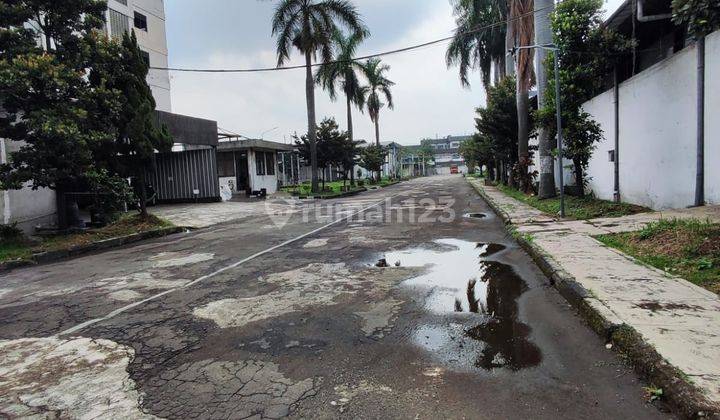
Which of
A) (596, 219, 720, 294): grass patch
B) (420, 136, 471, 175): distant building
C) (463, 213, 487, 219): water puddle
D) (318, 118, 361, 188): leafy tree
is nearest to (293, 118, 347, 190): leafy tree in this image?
(318, 118, 361, 188): leafy tree

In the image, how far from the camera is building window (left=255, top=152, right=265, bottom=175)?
31969 millimetres

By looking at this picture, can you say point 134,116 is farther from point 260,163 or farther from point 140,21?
point 140,21

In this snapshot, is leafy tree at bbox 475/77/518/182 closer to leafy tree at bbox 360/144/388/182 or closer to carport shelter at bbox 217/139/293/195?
carport shelter at bbox 217/139/293/195

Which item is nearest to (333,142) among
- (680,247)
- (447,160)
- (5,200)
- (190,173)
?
(190,173)

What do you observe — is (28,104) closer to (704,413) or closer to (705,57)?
(704,413)

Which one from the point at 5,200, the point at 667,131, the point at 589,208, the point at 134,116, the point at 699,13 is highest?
the point at 134,116

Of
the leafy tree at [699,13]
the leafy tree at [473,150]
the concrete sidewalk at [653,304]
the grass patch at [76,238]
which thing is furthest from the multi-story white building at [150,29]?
the leafy tree at [699,13]

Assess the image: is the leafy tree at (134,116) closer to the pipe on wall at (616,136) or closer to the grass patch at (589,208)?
the grass patch at (589,208)

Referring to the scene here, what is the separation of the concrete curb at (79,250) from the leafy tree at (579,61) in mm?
12342

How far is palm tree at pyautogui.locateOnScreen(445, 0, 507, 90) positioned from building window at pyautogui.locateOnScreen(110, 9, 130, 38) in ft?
76.0

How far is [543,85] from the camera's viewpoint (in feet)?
54.1

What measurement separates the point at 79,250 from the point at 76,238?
985mm

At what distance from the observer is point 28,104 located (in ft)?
35.7

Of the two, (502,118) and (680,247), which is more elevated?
(502,118)
